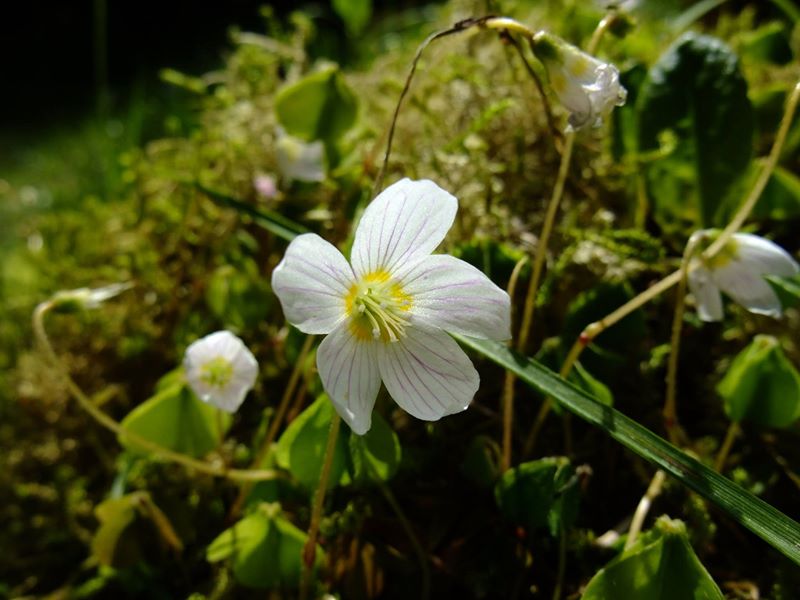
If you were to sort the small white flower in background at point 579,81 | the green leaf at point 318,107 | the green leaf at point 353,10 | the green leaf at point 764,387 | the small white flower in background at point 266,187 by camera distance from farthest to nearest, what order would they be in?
the green leaf at point 353,10, the small white flower in background at point 266,187, the green leaf at point 318,107, the green leaf at point 764,387, the small white flower in background at point 579,81

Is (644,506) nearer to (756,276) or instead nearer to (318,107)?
(756,276)

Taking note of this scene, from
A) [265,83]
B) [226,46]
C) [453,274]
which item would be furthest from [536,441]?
[226,46]

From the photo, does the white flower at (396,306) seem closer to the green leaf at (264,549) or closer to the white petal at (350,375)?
the white petal at (350,375)

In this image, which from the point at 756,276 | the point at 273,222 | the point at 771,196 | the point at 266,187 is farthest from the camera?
the point at 266,187

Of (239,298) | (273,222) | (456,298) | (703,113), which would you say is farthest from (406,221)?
(703,113)

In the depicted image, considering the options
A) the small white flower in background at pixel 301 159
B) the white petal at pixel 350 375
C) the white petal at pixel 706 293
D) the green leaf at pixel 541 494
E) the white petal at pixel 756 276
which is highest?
the white petal at pixel 756 276

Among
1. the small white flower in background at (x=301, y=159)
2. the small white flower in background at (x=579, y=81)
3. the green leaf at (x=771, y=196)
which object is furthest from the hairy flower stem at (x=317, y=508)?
the green leaf at (x=771, y=196)

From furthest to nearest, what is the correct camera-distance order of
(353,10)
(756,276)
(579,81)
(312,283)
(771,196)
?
1. (353,10)
2. (771,196)
3. (756,276)
4. (579,81)
5. (312,283)

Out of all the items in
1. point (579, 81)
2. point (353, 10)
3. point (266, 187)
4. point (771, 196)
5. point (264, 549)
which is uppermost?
point (579, 81)
